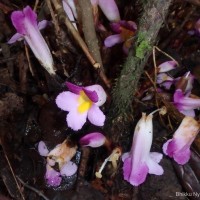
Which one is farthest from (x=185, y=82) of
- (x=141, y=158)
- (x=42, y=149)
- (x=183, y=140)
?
(x=42, y=149)

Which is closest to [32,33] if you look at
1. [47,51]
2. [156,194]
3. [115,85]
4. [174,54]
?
[47,51]

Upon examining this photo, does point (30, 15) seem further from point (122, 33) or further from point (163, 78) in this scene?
point (163, 78)

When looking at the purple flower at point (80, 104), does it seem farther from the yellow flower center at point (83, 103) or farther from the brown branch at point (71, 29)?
the brown branch at point (71, 29)

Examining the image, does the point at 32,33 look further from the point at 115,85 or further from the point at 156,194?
the point at 156,194

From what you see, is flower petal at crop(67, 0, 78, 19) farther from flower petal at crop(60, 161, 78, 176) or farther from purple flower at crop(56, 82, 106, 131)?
flower petal at crop(60, 161, 78, 176)

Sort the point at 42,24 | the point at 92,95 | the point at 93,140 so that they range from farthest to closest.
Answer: the point at 42,24
the point at 93,140
the point at 92,95

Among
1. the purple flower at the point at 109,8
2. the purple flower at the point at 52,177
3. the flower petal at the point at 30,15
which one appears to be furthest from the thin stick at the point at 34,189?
the purple flower at the point at 109,8
